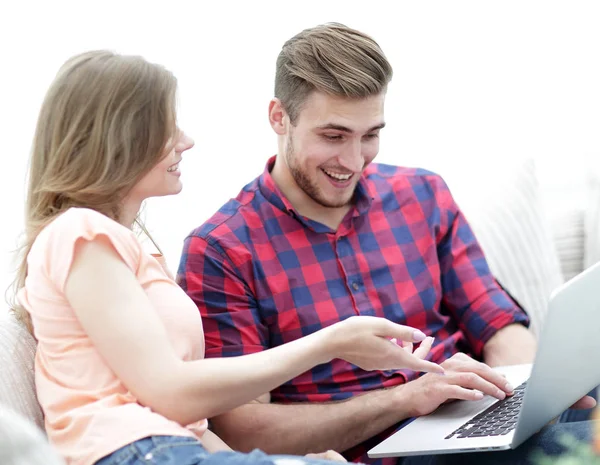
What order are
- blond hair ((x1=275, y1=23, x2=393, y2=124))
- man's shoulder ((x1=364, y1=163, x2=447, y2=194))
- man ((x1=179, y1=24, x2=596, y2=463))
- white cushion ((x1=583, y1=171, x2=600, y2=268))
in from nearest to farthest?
man ((x1=179, y1=24, x2=596, y2=463)), blond hair ((x1=275, y1=23, x2=393, y2=124)), man's shoulder ((x1=364, y1=163, x2=447, y2=194)), white cushion ((x1=583, y1=171, x2=600, y2=268))

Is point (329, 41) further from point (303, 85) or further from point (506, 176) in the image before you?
point (506, 176)

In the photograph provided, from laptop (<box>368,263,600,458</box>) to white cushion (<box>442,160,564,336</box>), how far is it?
60 cm

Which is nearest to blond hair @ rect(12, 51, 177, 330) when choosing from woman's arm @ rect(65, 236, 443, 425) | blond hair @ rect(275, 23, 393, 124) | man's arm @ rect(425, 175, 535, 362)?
woman's arm @ rect(65, 236, 443, 425)

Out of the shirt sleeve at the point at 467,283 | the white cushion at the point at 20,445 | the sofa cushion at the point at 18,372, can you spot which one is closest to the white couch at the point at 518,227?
the shirt sleeve at the point at 467,283

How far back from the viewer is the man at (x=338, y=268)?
164cm

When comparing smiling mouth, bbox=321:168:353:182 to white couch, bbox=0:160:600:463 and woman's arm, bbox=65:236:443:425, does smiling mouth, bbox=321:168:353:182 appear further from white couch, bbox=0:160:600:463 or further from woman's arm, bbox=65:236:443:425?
woman's arm, bbox=65:236:443:425

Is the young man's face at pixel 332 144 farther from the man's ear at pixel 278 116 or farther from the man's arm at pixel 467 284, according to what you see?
the man's arm at pixel 467 284

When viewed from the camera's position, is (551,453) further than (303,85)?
No

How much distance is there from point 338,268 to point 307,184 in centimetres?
18

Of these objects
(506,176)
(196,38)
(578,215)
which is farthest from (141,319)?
(578,215)

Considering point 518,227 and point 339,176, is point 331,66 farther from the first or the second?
point 518,227

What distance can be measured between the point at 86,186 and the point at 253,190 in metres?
0.54

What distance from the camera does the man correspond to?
1638 mm

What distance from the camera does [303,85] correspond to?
178 cm
